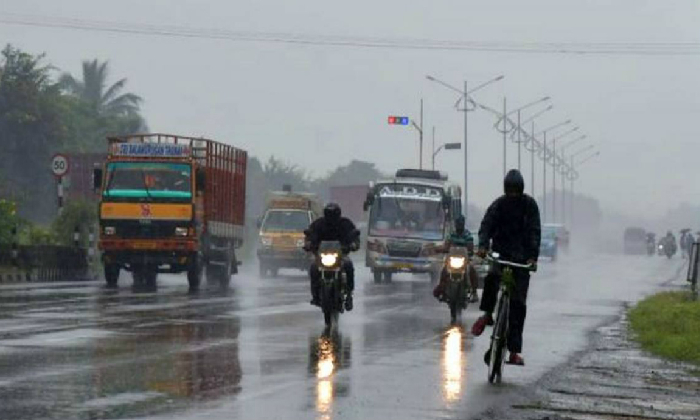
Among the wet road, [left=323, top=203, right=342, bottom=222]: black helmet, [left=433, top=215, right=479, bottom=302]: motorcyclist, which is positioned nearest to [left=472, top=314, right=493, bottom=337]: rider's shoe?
the wet road

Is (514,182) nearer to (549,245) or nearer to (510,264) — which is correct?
(510,264)

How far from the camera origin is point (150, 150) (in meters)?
37.3

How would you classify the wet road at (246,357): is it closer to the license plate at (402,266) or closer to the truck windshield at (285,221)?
the license plate at (402,266)

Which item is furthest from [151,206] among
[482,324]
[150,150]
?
[482,324]

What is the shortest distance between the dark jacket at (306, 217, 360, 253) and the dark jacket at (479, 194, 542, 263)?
765 centimetres

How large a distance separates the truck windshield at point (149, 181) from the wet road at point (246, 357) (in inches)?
164

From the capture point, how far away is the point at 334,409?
12.3 meters

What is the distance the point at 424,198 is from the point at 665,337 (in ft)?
87.3

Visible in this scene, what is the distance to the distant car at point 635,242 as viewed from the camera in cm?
13781

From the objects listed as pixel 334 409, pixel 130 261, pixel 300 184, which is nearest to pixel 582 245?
pixel 300 184

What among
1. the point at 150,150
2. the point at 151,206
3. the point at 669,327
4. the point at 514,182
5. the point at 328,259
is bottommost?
the point at 669,327

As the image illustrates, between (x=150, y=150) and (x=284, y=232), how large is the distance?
17.9m

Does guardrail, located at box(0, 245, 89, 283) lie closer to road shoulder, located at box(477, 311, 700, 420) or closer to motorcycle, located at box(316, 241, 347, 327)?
motorcycle, located at box(316, 241, 347, 327)

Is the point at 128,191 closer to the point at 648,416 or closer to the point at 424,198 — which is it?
the point at 424,198
